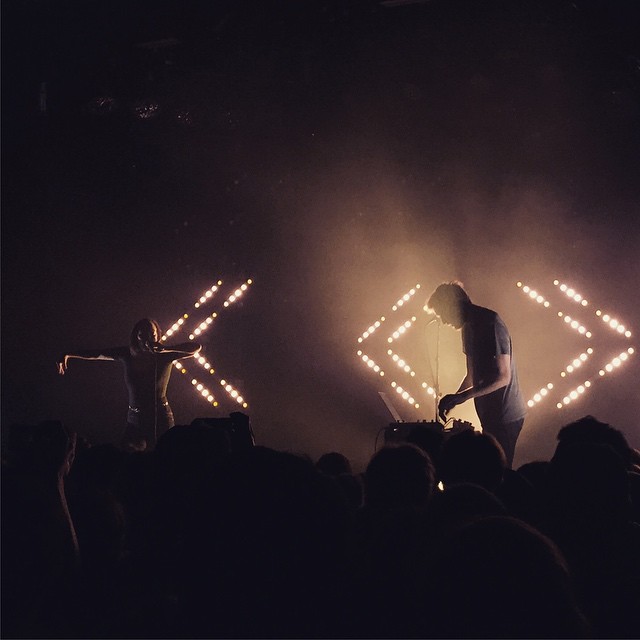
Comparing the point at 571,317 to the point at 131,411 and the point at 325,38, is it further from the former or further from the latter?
the point at 131,411

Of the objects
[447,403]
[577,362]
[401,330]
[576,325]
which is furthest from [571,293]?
[447,403]

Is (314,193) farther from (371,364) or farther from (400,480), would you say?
(400,480)

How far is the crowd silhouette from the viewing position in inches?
41.2

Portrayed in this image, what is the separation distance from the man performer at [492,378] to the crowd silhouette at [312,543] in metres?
1.93

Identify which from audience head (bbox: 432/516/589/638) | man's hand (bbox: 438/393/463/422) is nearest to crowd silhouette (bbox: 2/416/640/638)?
audience head (bbox: 432/516/589/638)

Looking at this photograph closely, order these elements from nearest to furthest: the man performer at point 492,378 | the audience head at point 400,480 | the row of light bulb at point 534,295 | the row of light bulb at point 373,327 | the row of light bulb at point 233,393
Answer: the audience head at point 400,480, the man performer at point 492,378, the row of light bulb at point 534,295, the row of light bulb at point 373,327, the row of light bulb at point 233,393

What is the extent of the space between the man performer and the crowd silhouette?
75.9 inches

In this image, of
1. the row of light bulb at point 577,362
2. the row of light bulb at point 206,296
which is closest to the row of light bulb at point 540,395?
the row of light bulb at point 577,362

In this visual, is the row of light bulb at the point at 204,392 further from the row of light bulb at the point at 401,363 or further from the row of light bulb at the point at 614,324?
the row of light bulb at the point at 614,324

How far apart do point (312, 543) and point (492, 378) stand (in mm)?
4115

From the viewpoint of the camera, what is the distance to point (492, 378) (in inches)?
206

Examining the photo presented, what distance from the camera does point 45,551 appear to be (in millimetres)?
2182

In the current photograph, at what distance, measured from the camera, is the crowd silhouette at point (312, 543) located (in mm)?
1047

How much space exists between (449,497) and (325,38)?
20.1 feet
